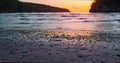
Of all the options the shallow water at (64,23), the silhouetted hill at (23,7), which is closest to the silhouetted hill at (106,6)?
the silhouetted hill at (23,7)

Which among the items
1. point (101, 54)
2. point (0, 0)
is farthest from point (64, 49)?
point (0, 0)

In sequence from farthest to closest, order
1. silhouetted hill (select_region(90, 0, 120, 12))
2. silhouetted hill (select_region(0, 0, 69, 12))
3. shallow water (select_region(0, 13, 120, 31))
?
silhouetted hill (select_region(0, 0, 69, 12)) → silhouetted hill (select_region(90, 0, 120, 12)) → shallow water (select_region(0, 13, 120, 31))

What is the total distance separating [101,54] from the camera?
40.4 feet

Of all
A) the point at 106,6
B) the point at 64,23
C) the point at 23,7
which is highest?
the point at 64,23

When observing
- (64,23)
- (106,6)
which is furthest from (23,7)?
(64,23)

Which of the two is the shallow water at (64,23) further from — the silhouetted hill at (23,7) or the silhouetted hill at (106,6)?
the silhouetted hill at (23,7)

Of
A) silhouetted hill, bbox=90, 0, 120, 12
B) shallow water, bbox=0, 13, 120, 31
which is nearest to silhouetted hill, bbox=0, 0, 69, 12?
silhouetted hill, bbox=90, 0, 120, 12

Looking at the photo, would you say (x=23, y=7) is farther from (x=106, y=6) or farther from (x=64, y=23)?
(x=64, y=23)

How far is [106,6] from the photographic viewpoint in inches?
5846

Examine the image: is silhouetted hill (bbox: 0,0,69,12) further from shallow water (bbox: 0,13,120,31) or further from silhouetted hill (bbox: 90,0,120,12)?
shallow water (bbox: 0,13,120,31)

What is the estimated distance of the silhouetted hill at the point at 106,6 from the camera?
14405 centimetres

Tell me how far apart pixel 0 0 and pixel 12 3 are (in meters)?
7.57

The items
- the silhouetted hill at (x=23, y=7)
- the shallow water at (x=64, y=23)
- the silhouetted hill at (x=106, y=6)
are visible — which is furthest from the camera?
the silhouetted hill at (x=23, y=7)

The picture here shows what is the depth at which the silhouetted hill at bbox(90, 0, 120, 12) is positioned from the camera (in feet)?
473
